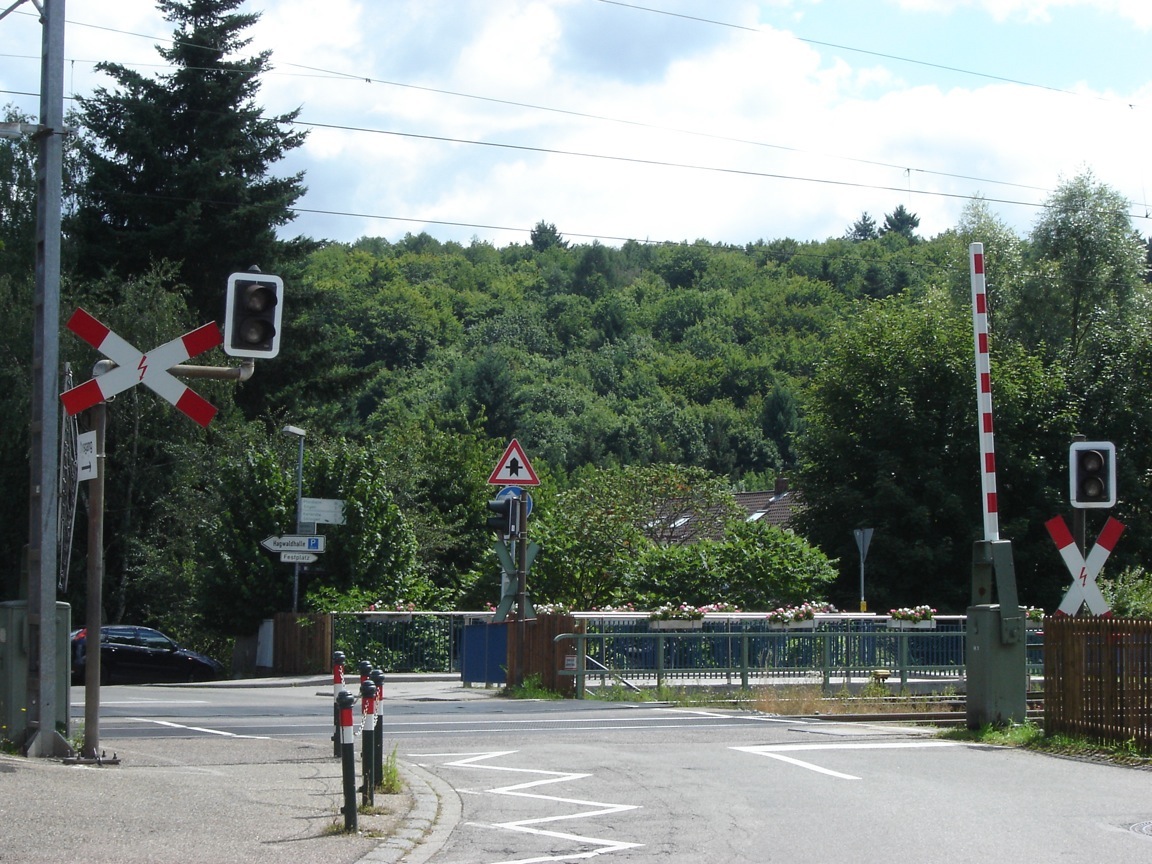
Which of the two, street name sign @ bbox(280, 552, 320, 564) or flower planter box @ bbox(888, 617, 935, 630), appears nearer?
flower planter box @ bbox(888, 617, 935, 630)

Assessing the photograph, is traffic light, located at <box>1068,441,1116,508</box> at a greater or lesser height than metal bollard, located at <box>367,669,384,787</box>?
greater

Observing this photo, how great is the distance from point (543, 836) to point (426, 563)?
37.5m

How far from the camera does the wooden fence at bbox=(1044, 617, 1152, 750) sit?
13.6m

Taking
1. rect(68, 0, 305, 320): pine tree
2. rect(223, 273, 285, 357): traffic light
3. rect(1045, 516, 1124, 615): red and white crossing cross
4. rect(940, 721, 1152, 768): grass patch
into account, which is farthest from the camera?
rect(68, 0, 305, 320): pine tree

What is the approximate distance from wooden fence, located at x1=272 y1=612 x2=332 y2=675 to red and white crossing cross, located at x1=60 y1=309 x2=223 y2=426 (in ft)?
70.0

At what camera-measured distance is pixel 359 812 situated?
9.34m

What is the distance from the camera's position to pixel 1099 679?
1405cm

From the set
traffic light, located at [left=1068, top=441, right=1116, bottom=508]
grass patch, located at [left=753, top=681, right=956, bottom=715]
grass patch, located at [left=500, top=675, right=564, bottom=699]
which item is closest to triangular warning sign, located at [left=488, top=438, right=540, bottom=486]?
grass patch, located at [left=500, top=675, right=564, bottom=699]

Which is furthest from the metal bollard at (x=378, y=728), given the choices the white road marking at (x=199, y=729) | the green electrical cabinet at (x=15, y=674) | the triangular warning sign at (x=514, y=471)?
the triangular warning sign at (x=514, y=471)

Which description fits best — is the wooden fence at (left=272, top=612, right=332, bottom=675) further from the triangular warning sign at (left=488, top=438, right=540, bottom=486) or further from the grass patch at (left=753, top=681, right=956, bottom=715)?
the grass patch at (left=753, top=681, right=956, bottom=715)

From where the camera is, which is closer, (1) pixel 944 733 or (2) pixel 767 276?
(1) pixel 944 733

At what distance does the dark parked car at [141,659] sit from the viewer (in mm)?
30797

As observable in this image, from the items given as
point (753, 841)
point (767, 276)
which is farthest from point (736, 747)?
point (767, 276)

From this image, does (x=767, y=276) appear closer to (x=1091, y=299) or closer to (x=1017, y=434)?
(x=1091, y=299)
